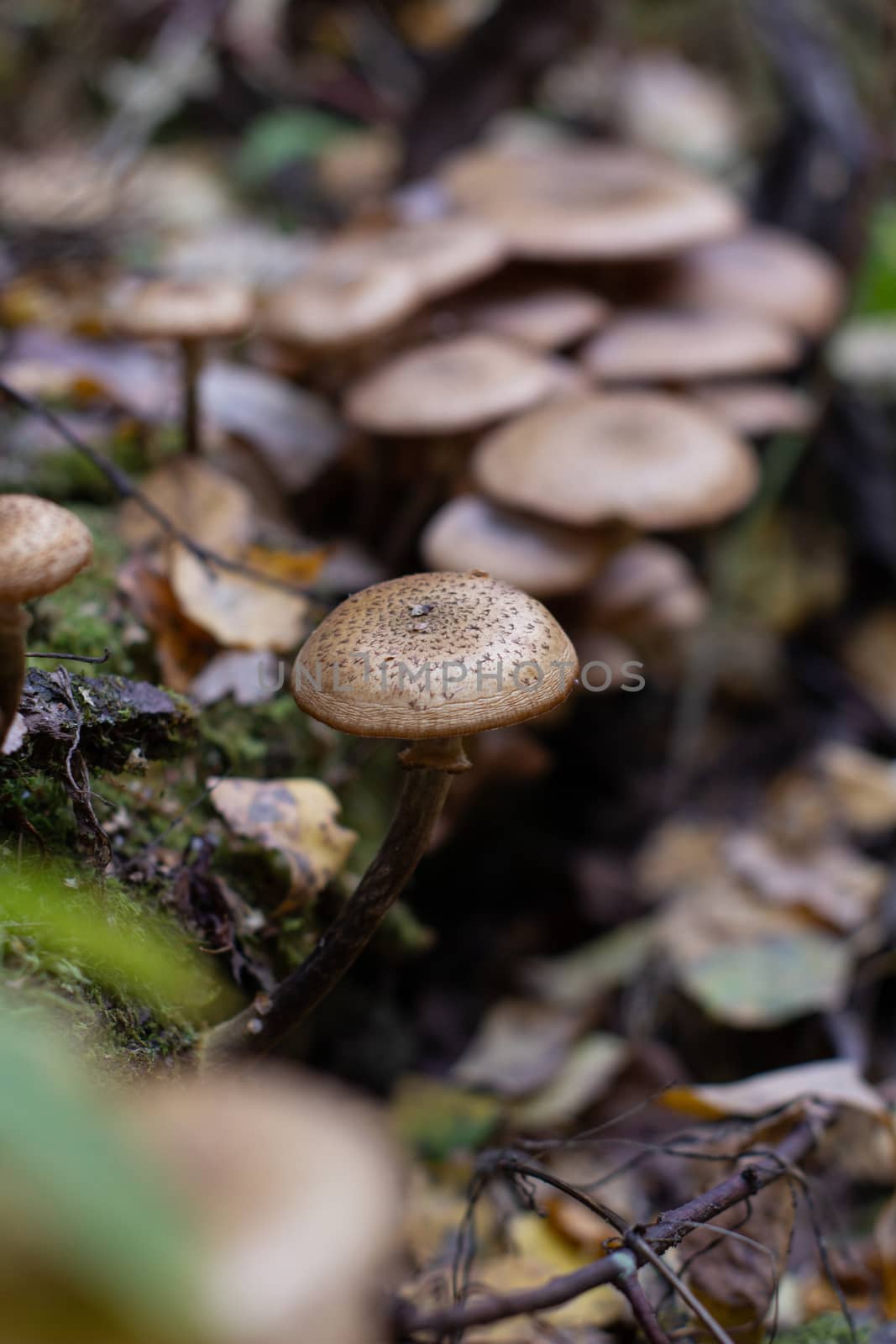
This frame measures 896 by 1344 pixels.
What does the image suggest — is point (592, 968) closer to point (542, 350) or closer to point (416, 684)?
point (542, 350)

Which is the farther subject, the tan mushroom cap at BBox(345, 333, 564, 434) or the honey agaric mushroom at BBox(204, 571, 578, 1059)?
the tan mushroom cap at BBox(345, 333, 564, 434)

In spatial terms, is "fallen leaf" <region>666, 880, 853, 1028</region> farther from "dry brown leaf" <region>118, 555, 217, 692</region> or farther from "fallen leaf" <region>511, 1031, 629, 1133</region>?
"dry brown leaf" <region>118, 555, 217, 692</region>

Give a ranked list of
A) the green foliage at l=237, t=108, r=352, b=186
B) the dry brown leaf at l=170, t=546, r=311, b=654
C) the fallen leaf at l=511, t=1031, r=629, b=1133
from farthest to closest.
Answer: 1. the green foliage at l=237, t=108, r=352, b=186
2. the fallen leaf at l=511, t=1031, r=629, b=1133
3. the dry brown leaf at l=170, t=546, r=311, b=654

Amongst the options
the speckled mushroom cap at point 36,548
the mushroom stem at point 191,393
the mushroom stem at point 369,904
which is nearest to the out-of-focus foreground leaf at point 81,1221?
the speckled mushroom cap at point 36,548

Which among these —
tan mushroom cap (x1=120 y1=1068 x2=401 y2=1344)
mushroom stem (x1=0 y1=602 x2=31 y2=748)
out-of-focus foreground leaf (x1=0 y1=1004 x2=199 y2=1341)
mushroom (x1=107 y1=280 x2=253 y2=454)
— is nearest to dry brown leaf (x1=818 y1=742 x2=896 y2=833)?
mushroom (x1=107 y1=280 x2=253 y2=454)

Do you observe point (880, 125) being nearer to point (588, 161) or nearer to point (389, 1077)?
point (588, 161)

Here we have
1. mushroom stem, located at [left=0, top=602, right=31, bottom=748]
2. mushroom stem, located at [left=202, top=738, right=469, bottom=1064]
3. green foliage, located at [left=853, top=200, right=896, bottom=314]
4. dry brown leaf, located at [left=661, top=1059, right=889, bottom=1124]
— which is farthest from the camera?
green foliage, located at [left=853, top=200, right=896, bottom=314]

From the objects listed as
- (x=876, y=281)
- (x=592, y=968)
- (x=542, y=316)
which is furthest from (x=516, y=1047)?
(x=876, y=281)

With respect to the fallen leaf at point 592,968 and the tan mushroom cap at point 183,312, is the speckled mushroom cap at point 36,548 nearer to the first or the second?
the tan mushroom cap at point 183,312
